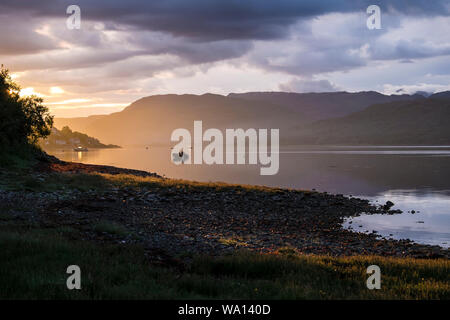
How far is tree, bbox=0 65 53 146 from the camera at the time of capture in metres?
39.5

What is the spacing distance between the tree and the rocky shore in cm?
1677

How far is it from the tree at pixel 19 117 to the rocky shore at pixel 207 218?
16.8 m

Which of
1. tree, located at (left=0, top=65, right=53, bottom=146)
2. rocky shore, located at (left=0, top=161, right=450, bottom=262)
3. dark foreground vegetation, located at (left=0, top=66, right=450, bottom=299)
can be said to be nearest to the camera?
dark foreground vegetation, located at (left=0, top=66, right=450, bottom=299)

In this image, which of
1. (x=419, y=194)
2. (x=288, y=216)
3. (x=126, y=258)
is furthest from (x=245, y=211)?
(x=419, y=194)

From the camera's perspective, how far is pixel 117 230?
1492 cm

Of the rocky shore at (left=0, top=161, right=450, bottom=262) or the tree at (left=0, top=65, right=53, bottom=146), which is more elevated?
the tree at (left=0, top=65, right=53, bottom=146)

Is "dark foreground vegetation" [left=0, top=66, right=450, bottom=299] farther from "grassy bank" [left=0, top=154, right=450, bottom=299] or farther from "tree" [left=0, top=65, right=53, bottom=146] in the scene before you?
"tree" [left=0, top=65, right=53, bottom=146]

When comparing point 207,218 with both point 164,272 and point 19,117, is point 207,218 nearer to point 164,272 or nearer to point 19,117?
point 164,272

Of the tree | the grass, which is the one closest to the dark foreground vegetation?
the grass

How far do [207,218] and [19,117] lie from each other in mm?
28466

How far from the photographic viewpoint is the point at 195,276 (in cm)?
946
